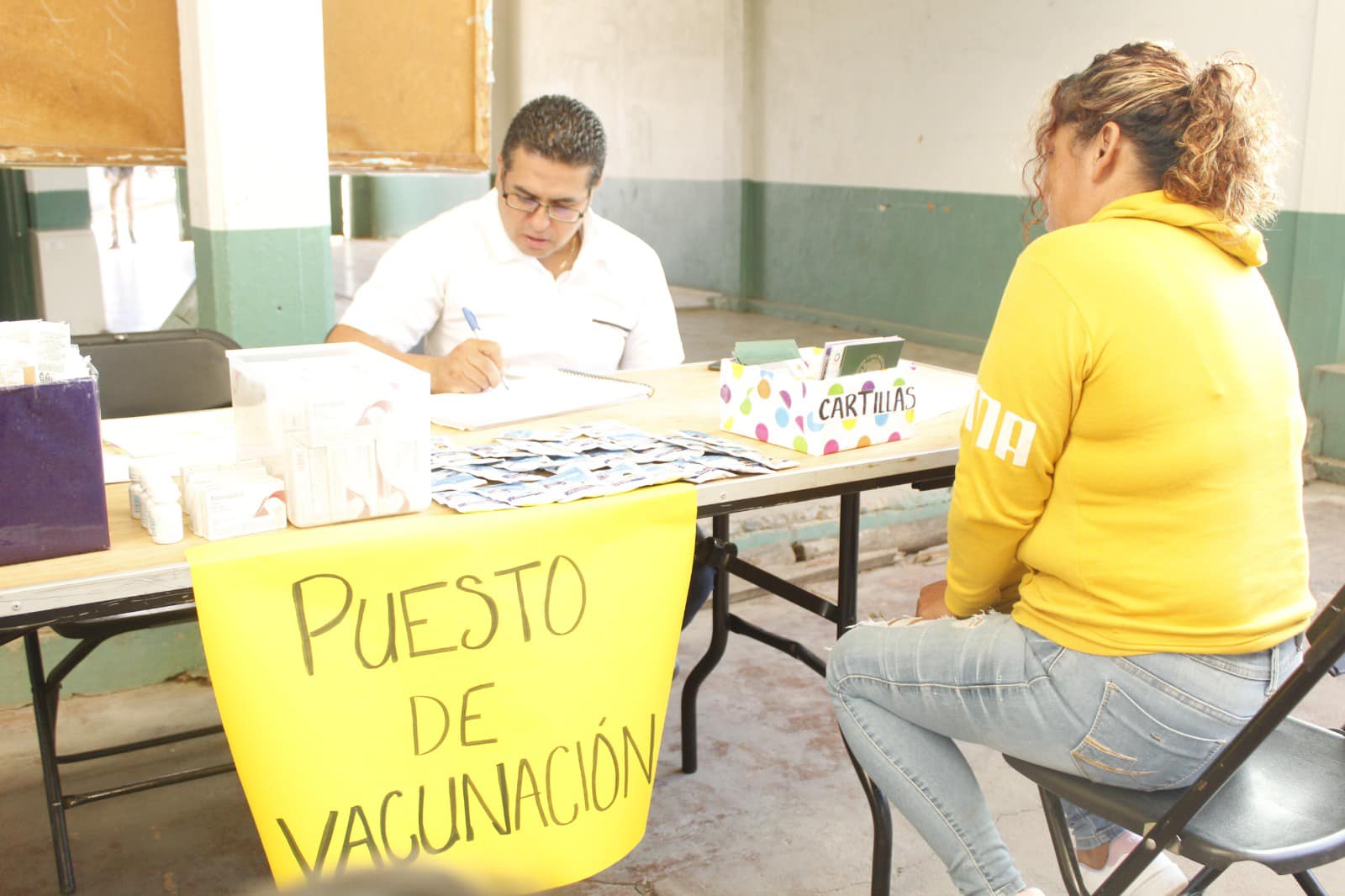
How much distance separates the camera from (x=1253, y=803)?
1.50 m

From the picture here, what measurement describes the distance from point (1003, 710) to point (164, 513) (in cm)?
108

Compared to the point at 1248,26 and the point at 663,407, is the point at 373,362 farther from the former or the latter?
the point at 1248,26

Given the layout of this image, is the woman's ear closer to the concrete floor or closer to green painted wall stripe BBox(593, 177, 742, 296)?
the concrete floor

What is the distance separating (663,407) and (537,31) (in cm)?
861

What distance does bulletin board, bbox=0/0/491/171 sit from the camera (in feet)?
9.85

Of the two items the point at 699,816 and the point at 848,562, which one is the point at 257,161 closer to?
the point at 848,562

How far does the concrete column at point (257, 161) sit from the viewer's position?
2.98 metres

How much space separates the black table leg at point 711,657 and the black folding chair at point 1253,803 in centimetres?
101

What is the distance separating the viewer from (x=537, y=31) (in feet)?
33.0

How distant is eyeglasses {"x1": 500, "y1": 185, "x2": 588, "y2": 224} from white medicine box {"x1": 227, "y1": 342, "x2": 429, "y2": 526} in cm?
103

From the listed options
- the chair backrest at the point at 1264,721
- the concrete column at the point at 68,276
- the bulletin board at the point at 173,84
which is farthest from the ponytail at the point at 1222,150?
the concrete column at the point at 68,276

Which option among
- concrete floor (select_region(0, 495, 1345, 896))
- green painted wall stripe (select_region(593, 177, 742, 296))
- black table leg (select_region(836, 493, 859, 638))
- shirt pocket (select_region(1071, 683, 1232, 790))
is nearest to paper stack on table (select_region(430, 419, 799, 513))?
black table leg (select_region(836, 493, 859, 638))

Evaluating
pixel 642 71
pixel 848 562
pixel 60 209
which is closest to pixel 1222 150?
pixel 848 562

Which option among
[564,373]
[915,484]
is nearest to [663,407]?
[564,373]
